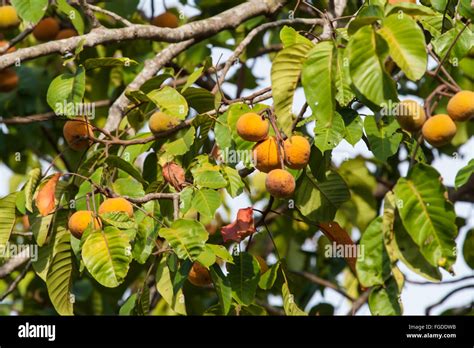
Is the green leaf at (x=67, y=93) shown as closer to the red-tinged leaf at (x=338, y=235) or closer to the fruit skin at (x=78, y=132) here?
the fruit skin at (x=78, y=132)

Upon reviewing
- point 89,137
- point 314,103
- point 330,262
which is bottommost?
point 330,262

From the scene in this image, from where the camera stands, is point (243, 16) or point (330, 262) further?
point (330, 262)

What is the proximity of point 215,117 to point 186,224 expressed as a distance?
0.39m

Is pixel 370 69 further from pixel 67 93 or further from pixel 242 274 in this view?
pixel 67 93

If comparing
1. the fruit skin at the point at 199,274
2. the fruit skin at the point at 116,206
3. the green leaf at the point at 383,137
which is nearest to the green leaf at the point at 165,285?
the fruit skin at the point at 199,274

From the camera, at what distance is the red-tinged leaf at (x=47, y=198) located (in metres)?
2.51

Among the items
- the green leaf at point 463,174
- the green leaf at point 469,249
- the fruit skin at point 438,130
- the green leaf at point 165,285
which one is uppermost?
the fruit skin at point 438,130

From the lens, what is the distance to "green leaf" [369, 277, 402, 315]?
209cm

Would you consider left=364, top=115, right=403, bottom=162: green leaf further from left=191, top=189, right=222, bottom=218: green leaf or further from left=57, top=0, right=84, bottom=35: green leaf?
left=57, top=0, right=84, bottom=35: green leaf

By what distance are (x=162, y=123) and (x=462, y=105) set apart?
0.91 meters

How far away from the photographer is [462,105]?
2035 millimetres

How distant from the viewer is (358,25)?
1950mm
